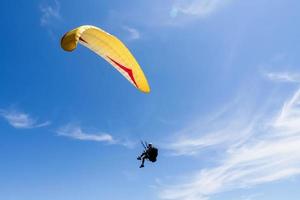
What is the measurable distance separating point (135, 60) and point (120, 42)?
205cm

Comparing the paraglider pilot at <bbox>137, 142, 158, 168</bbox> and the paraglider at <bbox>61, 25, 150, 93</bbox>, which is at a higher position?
the paraglider at <bbox>61, 25, 150, 93</bbox>

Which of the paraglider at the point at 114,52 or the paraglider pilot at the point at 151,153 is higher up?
the paraglider at the point at 114,52

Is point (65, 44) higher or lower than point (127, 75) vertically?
lower

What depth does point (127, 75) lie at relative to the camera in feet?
93.7

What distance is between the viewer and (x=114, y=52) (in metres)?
26.8

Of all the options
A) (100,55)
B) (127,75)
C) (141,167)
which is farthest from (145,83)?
(141,167)

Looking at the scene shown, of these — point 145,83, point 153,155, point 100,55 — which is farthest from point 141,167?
point 100,55

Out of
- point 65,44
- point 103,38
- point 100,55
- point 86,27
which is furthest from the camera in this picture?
point 100,55

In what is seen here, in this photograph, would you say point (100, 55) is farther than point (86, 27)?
Yes

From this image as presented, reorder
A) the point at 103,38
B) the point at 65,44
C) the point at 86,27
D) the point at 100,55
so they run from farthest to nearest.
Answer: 1. the point at 100,55
2. the point at 103,38
3. the point at 86,27
4. the point at 65,44

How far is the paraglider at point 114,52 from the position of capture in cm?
2500

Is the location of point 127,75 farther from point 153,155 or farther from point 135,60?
point 153,155

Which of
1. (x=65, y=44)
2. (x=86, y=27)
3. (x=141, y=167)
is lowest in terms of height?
(x=141, y=167)

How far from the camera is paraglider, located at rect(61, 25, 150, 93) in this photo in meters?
25.0
